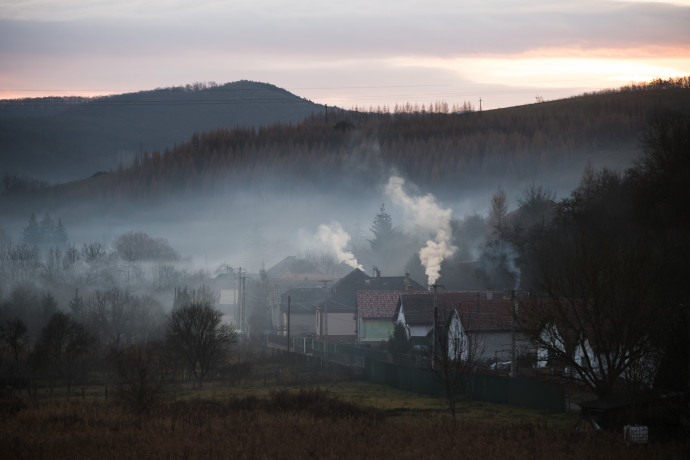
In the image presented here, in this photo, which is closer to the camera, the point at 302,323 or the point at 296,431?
the point at 296,431

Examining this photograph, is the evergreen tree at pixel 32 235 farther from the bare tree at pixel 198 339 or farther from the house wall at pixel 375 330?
the bare tree at pixel 198 339

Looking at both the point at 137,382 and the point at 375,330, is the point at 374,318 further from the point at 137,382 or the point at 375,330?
the point at 137,382

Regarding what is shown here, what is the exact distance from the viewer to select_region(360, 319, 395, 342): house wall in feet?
231

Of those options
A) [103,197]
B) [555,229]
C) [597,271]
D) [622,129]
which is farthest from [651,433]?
[103,197]

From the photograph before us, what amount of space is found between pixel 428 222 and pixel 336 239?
20828mm

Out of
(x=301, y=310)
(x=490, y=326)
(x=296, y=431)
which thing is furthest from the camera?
(x=301, y=310)

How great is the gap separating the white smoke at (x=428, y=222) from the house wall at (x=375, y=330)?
17.3 meters

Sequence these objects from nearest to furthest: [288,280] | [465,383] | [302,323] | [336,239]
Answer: [465,383] < [302,323] < [288,280] < [336,239]

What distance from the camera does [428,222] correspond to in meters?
127

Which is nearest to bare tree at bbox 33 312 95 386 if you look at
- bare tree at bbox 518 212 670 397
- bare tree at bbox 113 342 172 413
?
bare tree at bbox 113 342 172 413

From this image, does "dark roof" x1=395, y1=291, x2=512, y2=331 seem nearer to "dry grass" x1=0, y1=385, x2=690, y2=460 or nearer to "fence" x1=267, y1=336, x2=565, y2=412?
"fence" x1=267, y1=336, x2=565, y2=412

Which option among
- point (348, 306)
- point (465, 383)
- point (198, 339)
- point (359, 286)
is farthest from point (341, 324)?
point (465, 383)

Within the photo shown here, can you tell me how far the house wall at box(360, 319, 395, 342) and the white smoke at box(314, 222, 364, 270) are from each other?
56.0m

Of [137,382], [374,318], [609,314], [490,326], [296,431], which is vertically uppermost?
[609,314]
